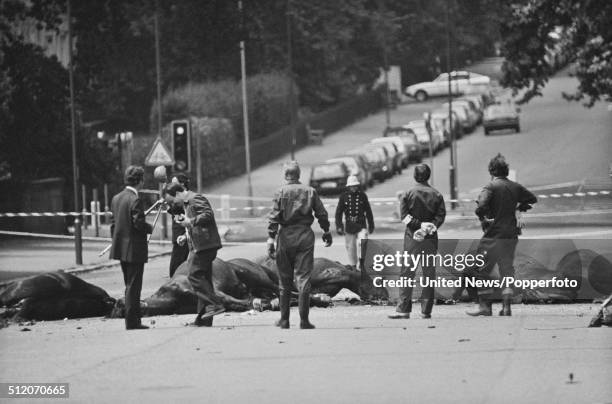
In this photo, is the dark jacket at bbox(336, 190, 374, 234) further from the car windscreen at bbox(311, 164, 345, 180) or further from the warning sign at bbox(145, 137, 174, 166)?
the car windscreen at bbox(311, 164, 345, 180)

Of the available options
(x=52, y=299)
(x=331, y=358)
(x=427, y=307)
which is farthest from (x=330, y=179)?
(x=331, y=358)

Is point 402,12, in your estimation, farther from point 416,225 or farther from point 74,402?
point 74,402

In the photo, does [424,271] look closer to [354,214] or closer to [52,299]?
[52,299]

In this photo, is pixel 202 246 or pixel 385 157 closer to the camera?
pixel 202 246

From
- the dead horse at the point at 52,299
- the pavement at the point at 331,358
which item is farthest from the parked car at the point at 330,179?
the dead horse at the point at 52,299

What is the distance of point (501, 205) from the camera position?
1808 cm

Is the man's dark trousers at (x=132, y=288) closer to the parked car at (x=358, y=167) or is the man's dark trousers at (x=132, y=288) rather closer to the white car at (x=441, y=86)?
the parked car at (x=358, y=167)

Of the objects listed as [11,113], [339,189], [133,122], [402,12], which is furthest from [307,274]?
[402,12]

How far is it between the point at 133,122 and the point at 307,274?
2506 inches

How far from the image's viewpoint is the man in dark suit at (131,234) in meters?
17.2

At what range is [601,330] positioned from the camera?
1595cm

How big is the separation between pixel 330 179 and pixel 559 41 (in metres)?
15.3

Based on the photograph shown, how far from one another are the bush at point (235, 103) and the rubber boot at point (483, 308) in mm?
50509

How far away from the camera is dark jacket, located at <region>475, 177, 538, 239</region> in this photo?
59.3 feet
